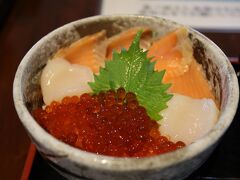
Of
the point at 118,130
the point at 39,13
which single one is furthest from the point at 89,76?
the point at 39,13

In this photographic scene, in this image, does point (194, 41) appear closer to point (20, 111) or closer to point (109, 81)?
point (109, 81)

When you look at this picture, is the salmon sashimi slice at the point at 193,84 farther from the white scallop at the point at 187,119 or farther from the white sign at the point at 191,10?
the white sign at the point at 191,10

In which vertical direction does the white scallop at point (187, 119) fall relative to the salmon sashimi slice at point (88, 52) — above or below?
below

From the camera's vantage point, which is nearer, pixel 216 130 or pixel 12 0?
pixel 216 130

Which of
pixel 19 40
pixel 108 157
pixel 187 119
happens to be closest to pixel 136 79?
pixel 187 119

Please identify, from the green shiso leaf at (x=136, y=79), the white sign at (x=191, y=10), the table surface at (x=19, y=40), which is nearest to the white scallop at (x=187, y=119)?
the green shiso leaf at (x=136, y=79)

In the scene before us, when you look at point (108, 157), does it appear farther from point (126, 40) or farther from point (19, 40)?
point (19, 40)

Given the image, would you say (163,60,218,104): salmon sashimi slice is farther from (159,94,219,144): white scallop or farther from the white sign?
the white sign
